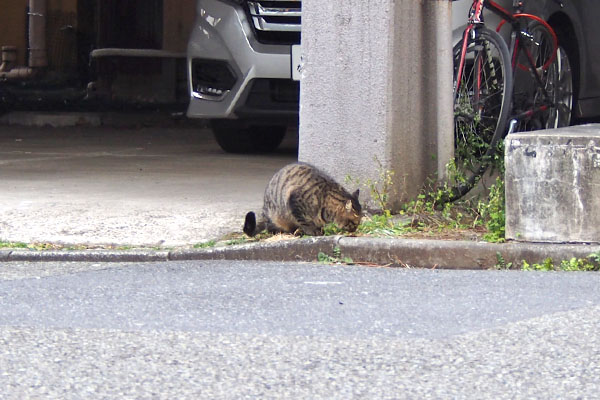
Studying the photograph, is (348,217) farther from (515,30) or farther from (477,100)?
(515,30)

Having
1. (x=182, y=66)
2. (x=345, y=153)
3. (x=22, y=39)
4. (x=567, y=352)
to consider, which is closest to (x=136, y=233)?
(x=345, y=153)

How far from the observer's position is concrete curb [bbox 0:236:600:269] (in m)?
5.19

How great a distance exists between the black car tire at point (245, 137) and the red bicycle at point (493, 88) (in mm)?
3090

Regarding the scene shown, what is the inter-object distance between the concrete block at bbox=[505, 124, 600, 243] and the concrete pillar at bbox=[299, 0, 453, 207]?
0.91 metres

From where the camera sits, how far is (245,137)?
958cm

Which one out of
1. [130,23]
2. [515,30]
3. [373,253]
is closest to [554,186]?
[373,253]

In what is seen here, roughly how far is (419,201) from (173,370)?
279 cm

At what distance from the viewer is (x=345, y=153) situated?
610cm

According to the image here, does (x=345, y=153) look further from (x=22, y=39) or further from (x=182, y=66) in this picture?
(x=22, y=39)

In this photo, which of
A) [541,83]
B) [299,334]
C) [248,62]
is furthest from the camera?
[248,62]

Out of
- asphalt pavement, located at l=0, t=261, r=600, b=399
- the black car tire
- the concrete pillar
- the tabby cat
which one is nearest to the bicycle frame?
the concrete pillar

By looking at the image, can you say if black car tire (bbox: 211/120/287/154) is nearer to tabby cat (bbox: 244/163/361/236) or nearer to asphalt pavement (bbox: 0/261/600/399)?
tabby cat (bbox: 244/163/361/236)

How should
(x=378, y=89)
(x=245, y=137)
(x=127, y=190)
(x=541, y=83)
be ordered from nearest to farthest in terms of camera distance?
(x=378, y=89), (x=541, y=83), (x=127, y=190), (x=245, y=137)

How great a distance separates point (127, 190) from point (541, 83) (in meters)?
2.68
